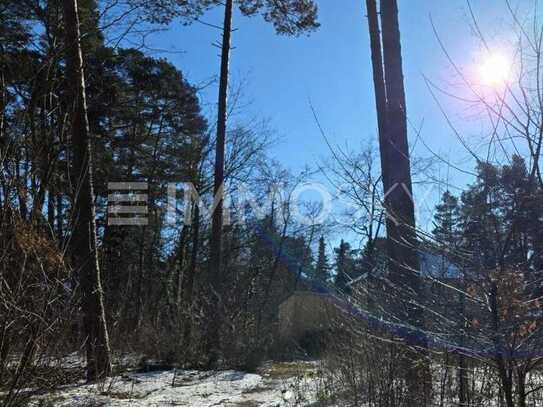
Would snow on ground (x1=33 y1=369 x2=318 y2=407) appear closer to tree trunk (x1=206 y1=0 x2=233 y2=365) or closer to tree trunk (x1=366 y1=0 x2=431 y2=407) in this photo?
tree trunk (x1=206 y1=0 x2=233 y2=365)

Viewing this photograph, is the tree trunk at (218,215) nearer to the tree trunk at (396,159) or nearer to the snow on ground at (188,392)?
the snow on ground at (188,392)

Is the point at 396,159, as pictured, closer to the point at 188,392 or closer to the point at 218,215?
the point at 188,392

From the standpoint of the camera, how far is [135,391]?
6.26 meters

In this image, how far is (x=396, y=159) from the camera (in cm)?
547

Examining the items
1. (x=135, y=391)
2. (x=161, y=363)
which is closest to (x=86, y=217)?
(x=135, y=391)

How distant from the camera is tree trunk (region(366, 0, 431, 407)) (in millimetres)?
3650

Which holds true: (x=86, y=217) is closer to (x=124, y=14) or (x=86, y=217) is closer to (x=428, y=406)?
(x=124, y=14)

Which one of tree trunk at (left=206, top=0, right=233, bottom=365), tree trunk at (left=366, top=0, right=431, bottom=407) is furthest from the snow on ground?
tree trunk at (left=366, top=0, right=431, bottom=407)

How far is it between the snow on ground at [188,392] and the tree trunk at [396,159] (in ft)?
5.90

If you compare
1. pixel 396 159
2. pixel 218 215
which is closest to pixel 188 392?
pixel 396 159

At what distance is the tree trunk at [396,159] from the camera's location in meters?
3.65

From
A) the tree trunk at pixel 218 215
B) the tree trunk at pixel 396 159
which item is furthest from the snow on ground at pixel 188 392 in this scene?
the tree trunk at pixel 396 159

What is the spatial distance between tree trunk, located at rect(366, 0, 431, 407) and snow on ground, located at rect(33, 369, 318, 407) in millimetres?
1798

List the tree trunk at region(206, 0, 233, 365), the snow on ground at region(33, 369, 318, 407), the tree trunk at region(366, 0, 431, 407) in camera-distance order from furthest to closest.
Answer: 1. the tree trunk at region(206, 0, 233, 365)
2. the snow on ground at region(33, 369, 318, 407)
3. the tree trunk at region(366, 0, 431, 407)
